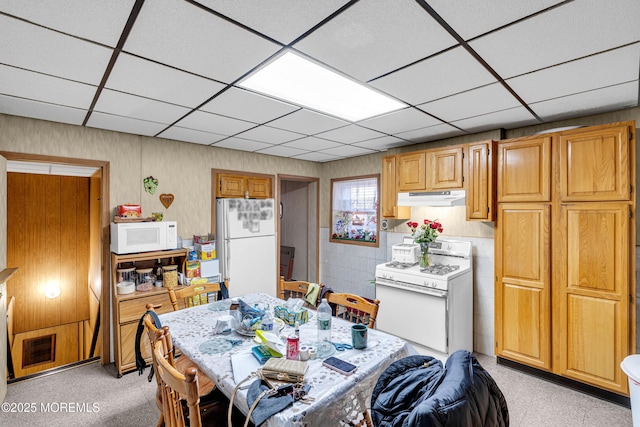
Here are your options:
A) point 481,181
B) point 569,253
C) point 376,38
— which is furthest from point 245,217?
point 569,253

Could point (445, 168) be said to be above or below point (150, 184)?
above

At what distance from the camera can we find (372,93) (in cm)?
227

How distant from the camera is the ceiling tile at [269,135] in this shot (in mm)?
3154

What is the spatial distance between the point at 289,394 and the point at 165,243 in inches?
96.8

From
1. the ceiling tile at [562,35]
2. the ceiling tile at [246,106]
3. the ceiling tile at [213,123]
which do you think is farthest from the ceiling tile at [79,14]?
the ceiling tile at [562,35]

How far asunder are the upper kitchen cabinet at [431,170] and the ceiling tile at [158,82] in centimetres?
229

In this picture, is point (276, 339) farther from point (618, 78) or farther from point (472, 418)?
point (618, 78)

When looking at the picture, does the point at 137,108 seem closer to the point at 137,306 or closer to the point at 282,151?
the point at 137,306

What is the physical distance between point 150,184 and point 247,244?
4.19ft

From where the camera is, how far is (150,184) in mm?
3412

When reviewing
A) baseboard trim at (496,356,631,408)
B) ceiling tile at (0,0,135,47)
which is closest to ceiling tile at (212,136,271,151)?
ceiling tile at (0,0,135,47)

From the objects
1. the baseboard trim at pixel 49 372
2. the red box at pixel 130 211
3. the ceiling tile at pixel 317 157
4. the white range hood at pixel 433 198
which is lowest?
the baseboard trim at pixel 49 372

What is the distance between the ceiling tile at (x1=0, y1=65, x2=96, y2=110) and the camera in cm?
185

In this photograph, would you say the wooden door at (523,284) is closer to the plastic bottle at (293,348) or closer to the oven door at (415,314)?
the oven door at (415,314)
